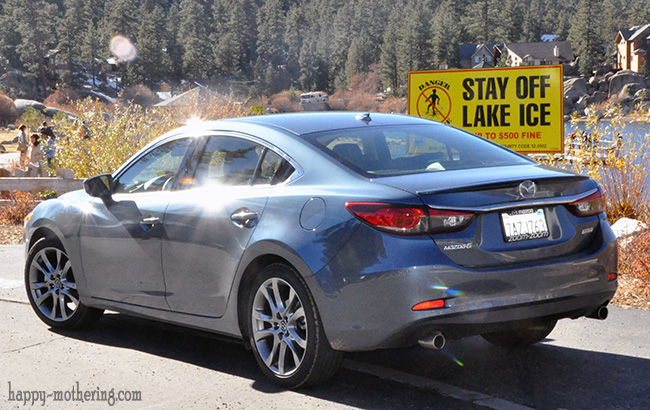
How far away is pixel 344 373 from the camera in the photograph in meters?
5.27

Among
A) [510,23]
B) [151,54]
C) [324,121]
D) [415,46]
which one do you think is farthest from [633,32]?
[324,121]

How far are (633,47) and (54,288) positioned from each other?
165 m

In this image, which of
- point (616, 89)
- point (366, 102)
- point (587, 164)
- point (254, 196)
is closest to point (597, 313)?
point (254, 196)

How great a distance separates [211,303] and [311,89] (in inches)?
6498

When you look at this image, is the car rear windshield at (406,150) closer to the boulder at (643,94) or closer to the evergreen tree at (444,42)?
the boulder at (643,94)

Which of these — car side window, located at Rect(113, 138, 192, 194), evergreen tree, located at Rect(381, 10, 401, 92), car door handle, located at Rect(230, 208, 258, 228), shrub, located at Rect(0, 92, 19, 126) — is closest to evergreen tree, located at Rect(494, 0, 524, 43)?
evergreen tree, located at Rect(381, 10, 401, 92)

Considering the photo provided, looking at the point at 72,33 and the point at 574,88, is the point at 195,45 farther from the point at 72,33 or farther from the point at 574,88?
the point at 574,88

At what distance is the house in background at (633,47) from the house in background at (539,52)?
30.4 feet

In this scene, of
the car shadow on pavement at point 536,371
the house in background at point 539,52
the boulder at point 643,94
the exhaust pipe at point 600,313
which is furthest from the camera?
the house in background at point 539,52

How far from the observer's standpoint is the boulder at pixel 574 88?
475ft

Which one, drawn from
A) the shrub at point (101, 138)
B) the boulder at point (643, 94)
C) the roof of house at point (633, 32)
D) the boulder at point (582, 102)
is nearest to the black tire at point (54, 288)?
the shrub at point (101, 138)

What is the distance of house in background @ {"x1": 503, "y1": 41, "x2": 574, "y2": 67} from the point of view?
6368 inches

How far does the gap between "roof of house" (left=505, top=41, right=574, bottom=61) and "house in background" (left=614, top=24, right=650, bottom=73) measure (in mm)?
9269

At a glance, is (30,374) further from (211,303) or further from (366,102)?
(366,102)
